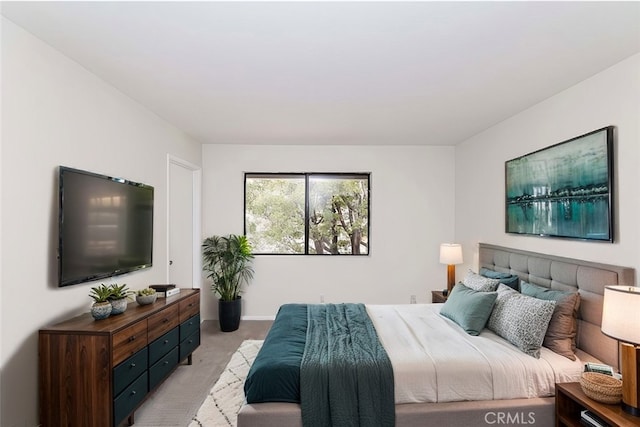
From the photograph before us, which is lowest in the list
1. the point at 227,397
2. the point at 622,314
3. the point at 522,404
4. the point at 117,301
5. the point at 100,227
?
the point at 227,397

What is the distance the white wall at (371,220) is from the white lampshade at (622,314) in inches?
120

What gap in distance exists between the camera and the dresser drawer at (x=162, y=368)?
253cm

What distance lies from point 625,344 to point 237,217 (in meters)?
4.25

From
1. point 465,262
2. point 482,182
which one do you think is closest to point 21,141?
point 482,182

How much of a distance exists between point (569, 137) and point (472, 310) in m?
1.63

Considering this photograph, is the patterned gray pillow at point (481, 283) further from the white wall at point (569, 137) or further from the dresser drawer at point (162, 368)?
the dresser drawer at point (162, 368)

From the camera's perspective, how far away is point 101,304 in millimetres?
2240

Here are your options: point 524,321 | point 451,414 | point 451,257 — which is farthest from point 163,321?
point 451,257

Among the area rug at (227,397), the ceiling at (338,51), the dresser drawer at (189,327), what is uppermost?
the ceiling at (338,51)

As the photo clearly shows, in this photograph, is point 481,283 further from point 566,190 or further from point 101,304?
point 101,304

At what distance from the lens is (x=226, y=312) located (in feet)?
13.9

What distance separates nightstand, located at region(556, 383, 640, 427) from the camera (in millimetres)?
1634

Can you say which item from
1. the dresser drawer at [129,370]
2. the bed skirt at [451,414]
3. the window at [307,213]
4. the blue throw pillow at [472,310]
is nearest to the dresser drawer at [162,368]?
the dresser drawer at [129,370]

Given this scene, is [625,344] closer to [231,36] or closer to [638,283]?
[638,283]
